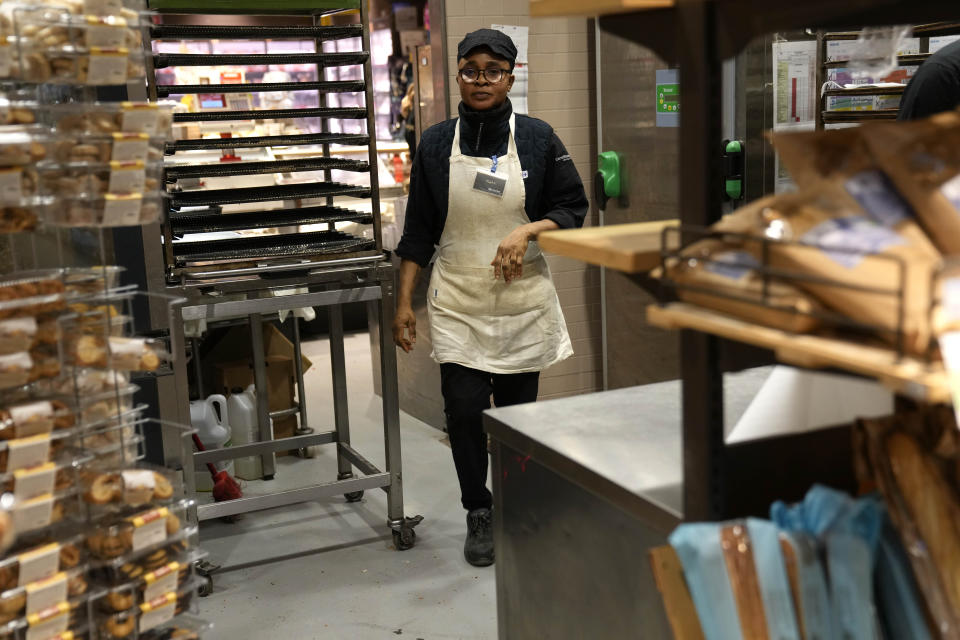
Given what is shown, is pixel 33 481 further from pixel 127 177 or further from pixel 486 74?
pixel 486 74

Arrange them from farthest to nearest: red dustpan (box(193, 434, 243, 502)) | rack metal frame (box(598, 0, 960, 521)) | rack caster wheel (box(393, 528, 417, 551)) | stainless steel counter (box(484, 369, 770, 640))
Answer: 1. red dustpan (box(193, 434, 243, 502))
2. rack caster wheel (box(393, 528, 417, 551))
3. stainless steel counter (box(484, 369, 770, 640))
4. rack metal frame (box(598, 0, 960, 521))

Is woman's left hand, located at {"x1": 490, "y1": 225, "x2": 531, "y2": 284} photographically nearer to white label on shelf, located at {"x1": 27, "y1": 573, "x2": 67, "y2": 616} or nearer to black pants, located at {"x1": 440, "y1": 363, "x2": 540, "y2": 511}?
black pants, located at {"x1": 440, "y1": 363, "x2": 540, "y2": 511}

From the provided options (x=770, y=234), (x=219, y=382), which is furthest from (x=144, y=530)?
(x=219, y=382)

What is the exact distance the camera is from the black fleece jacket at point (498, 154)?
11.3 feet

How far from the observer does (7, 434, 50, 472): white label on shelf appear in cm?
189

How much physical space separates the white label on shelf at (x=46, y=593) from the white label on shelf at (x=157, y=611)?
190mm

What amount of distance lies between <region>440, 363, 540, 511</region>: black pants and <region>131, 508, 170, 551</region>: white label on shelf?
1.40m

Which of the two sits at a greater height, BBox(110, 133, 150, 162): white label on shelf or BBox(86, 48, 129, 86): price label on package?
BBox(86, 48, 129, 86): price label on package

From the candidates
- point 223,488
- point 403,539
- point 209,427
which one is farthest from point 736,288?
point 209,427

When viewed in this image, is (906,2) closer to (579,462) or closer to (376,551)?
(579,462)

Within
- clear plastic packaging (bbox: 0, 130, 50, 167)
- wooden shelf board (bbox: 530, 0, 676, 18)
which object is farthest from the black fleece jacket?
wooden shelf board (bbox: 530, 0, 676, 18)

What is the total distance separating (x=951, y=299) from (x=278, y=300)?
267 cm

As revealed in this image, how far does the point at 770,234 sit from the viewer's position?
3.77 ft

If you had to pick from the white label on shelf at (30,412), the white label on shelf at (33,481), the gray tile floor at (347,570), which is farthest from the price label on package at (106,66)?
the gray tile floor at (347,570)
